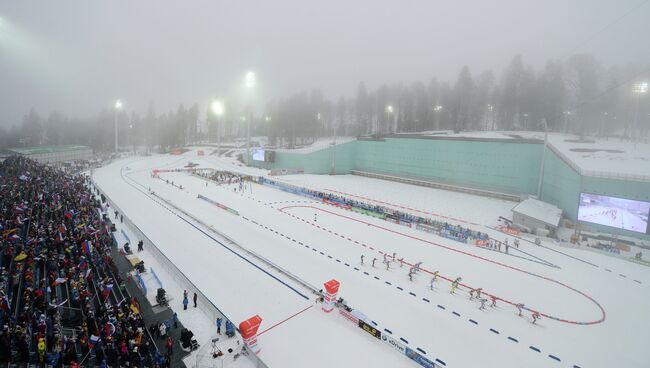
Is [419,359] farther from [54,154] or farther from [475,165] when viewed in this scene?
[54,154]

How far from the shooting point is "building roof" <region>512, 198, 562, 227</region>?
24373 mm

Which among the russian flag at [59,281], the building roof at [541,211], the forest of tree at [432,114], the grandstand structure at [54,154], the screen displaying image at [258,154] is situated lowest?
the russian flag at [59,281]

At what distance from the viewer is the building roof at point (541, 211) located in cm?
2437

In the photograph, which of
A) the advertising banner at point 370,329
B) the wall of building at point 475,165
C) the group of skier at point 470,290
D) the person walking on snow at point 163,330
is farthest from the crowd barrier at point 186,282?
the wall of building at point 475,165

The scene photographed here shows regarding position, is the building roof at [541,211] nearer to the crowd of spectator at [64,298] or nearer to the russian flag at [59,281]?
the crowd of spectator at [64,298]

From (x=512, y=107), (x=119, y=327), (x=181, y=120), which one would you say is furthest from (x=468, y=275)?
(x=181, y=120)

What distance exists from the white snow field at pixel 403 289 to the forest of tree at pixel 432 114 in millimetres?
13746

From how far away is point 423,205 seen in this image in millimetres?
33812

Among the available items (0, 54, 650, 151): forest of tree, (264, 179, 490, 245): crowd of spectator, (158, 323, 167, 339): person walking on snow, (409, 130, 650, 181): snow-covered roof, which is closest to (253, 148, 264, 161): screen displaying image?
(0, 54, 650, 151): forest of tree

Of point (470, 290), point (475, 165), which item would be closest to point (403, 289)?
point (470, 290)

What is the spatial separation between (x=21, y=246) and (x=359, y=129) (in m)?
73.5

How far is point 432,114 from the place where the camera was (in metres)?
69.0

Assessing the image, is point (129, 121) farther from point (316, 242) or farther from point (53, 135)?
point (316, 242)

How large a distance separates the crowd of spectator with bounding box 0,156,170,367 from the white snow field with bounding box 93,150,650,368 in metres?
Answer: 3.49
